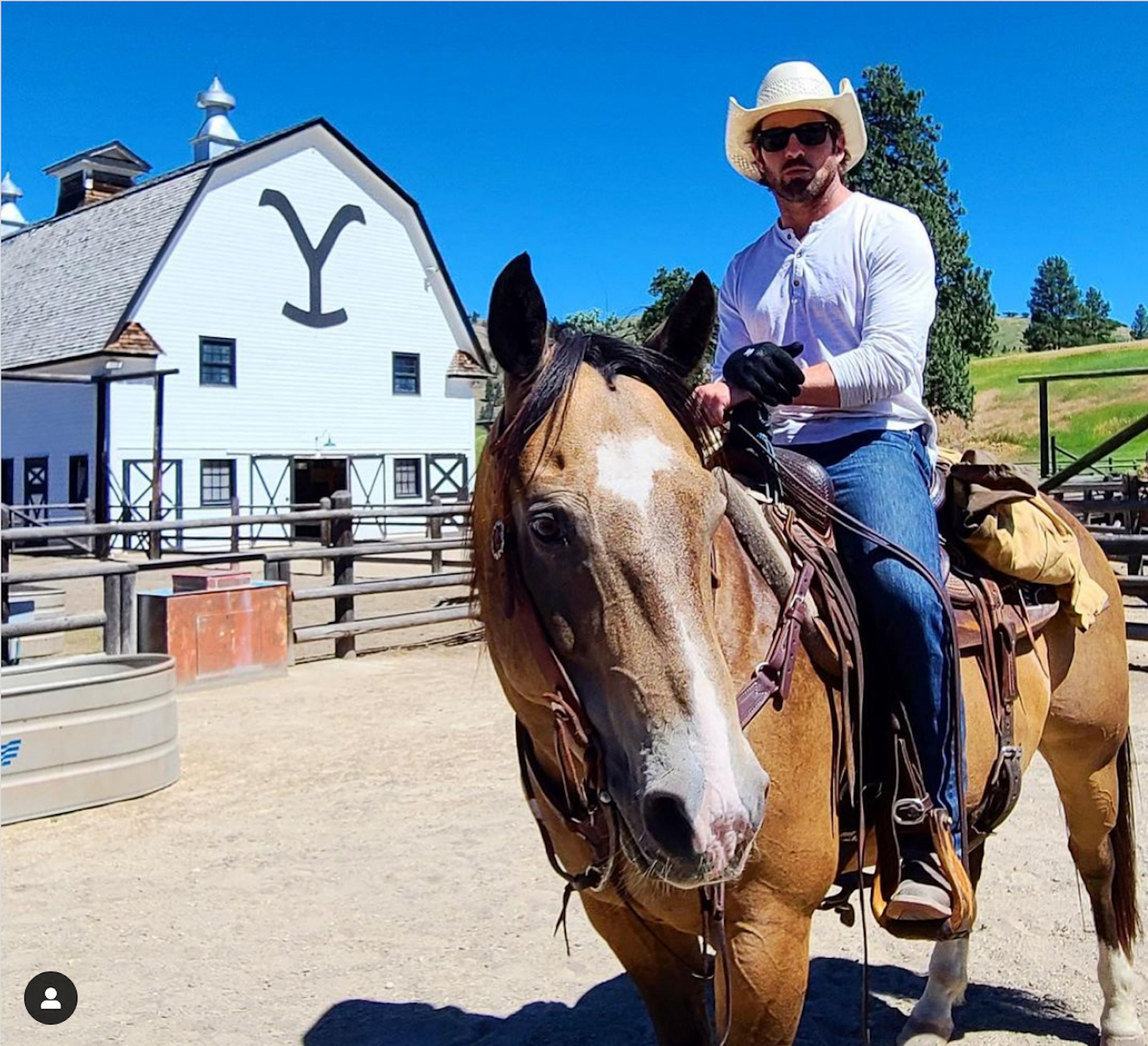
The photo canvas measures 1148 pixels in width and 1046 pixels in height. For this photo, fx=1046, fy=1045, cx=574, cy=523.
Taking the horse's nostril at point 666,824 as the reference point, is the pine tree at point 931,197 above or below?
above

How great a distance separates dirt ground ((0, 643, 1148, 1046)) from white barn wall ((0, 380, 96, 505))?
72.0ft

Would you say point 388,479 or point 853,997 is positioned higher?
point 388,479

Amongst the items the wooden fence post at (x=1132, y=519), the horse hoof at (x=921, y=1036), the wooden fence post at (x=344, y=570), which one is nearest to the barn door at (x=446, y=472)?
the wooden fence post at (x=344, y=570)

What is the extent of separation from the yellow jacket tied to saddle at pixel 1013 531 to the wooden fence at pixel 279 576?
18.8 ft

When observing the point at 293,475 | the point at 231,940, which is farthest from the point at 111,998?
the point at 293,475

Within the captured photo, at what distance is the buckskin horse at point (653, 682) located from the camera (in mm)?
1716

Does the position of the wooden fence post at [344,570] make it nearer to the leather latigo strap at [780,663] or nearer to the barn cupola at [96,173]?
the leather latigo strap at [780,663]

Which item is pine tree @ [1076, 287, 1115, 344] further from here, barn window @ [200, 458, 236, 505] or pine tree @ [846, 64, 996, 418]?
barn window @ [200, 458, 236, 505]

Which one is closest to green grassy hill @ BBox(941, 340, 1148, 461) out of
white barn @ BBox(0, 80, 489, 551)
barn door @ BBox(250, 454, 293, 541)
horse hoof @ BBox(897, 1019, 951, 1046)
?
white barn @ BBox(0, 80, 489, 551)

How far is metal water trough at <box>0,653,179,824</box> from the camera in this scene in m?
5.41

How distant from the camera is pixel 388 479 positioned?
98.2ft

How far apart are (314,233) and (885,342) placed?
2881 centimetres

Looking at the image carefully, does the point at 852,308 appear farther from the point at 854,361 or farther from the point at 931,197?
the point at 931,197

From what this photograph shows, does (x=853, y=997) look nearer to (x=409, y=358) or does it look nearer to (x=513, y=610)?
(x=513, y=610)
